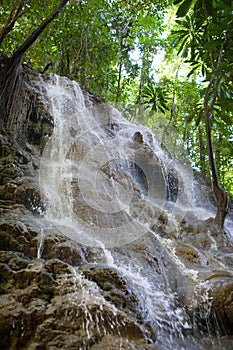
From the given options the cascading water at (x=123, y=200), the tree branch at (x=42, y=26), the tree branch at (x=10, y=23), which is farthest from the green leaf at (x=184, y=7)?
the cascading water at (x=123, y=200)

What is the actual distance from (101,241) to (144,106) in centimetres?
974

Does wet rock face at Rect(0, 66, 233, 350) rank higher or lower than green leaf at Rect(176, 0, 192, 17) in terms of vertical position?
lower

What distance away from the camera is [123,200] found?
21.6 ft

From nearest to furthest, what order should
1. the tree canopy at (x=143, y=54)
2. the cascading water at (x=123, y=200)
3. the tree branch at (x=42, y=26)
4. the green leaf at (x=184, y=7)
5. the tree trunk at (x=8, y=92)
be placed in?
the cascading water at (x=123, y=200), the green leaf at (x=184, y=7), the tree canopy at (x=143, y=54), the tree branch at (x=42, y=26), the tree trunk at (x=8, y=92)

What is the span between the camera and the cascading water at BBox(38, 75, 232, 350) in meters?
3.96

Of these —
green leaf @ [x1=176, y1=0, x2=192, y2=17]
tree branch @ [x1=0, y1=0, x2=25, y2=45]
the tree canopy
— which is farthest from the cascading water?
green leaf @ [x1=176, y1=0, x2=192, y2=17]

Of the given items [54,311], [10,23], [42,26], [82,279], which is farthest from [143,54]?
[54,311]

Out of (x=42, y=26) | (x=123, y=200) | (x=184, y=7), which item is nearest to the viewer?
(x=184, y=7)

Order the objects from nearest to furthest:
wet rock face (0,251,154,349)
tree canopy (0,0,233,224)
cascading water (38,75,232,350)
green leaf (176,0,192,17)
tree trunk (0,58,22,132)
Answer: wet rock face (0,251,154,349), cascading water (38,75,232,350), green leaf (176,0,192,17), tree canopy (0,0,233,224), tree trunk (0,58,22,132)

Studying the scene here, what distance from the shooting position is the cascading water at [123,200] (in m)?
3.96

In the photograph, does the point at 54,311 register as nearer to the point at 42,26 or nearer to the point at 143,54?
the point at 42,26

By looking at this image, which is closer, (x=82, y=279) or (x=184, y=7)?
(x=82, y=279)

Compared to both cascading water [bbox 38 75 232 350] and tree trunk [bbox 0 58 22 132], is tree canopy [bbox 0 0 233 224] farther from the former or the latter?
cascading water [bbox 38 75 232 350]

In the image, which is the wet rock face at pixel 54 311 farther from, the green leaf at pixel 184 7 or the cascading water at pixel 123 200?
the green leaf at pixel 184 7
